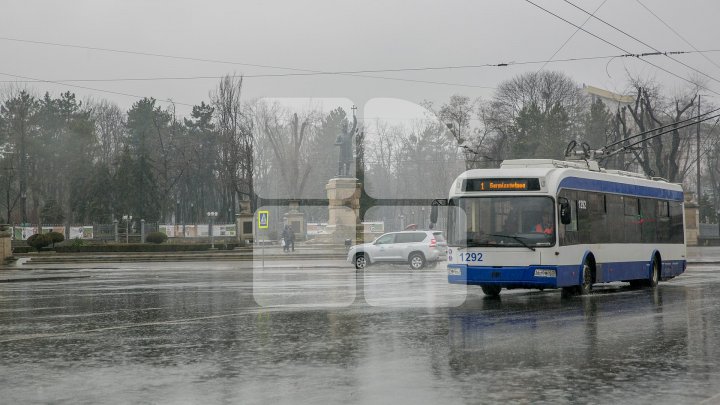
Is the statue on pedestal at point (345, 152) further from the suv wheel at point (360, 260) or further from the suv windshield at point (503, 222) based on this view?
the suv windshield at point (503, 222)

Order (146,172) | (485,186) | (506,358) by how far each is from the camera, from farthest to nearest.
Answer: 1. (146,172)
2. (485,186)
3. (506,358)

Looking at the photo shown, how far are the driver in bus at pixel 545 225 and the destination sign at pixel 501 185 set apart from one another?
60 cm

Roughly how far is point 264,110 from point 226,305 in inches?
1690

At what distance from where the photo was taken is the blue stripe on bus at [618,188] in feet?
63.8

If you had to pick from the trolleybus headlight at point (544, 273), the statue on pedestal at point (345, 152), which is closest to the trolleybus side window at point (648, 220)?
the trolleybus headlight at point (544, 273)

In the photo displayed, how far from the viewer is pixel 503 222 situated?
1858 centimetres

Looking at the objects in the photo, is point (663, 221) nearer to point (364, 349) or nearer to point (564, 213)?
point (564, 213)

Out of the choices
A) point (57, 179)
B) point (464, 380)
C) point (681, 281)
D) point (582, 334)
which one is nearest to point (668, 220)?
point (681, 281)

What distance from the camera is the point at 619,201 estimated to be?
2159 centimetres

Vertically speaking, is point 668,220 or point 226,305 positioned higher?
point 668,220

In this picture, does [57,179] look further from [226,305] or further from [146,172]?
[226,305]

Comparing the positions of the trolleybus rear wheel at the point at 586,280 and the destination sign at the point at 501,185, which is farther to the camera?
the trolleybus rear wheel at the point at 586,280

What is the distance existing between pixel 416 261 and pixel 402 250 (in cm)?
70

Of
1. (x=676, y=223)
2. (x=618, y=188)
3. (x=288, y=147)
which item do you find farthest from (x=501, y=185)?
(x=288, y=147)
